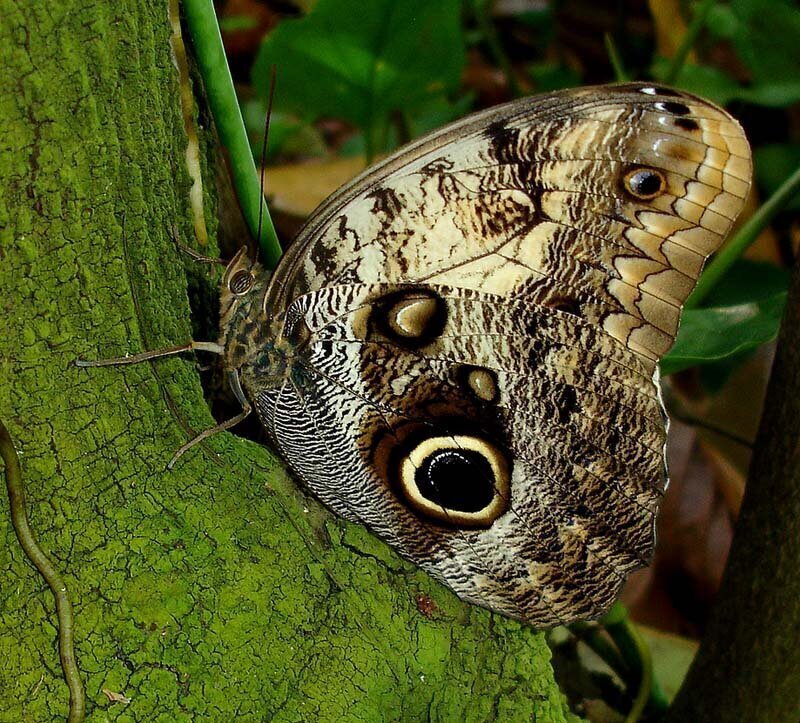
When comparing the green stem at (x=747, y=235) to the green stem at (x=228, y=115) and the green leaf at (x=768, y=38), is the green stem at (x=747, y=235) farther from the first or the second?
the green stem at (x=228, y=115)

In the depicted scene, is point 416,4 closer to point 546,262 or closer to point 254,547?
point 546,262

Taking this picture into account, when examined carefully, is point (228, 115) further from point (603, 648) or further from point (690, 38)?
point (690, 38)

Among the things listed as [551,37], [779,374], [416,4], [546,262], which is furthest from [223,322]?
[551,37]

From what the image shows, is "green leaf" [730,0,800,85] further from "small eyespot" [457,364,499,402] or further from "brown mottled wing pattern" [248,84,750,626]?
"small eyespot" [457,364,499,402]

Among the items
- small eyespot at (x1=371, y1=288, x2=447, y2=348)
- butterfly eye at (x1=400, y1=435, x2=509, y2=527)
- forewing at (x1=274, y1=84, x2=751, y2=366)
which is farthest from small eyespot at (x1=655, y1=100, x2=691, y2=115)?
butterfly eye at (x1=400, y1=435, x2=509, y2=527)

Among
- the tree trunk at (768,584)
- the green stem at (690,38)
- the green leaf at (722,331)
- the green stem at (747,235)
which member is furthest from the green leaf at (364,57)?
the tree trunk at (768,584)

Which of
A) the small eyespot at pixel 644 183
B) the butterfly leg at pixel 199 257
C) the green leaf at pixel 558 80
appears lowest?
the butterfly leg at pixel 199 257
